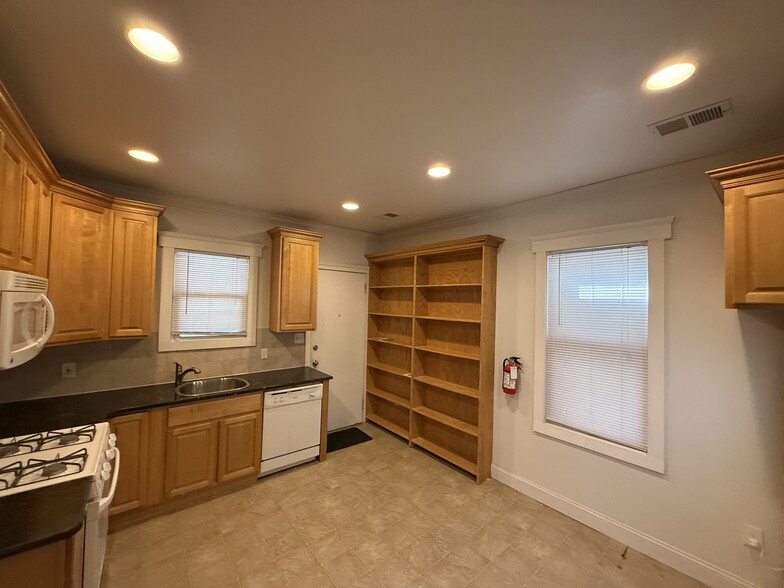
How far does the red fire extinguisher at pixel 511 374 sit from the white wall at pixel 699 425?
1.86 ft

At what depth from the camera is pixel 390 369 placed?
430cm

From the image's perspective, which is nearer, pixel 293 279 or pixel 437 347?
pixel 293 279

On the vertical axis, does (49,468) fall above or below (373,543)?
above

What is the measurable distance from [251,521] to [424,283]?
2.83 m

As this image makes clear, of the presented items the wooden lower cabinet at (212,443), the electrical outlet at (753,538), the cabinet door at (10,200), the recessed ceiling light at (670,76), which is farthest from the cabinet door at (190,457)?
the electrical outlet at (753,538)

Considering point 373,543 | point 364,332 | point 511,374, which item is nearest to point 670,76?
point 511,374

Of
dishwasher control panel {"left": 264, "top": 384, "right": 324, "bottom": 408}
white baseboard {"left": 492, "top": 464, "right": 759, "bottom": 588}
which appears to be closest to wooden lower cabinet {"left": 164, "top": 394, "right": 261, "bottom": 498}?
dishwasher control panel {"left": 264, "top": 384, "right": 324, "bottom": 408}

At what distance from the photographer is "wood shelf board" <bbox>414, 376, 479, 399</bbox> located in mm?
3254

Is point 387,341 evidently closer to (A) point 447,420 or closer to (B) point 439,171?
(A) point 447,420

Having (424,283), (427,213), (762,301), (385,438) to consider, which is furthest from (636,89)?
(385,438)

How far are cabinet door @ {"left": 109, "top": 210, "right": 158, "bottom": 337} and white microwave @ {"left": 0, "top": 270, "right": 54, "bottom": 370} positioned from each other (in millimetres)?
770

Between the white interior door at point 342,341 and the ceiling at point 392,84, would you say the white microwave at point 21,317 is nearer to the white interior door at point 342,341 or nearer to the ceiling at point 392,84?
the ceiling at point 392,84

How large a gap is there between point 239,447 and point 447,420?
205cm

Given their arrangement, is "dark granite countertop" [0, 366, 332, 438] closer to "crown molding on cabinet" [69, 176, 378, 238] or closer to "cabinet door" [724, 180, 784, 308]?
"crown molding on cabinet" [69, 176, 378, 238]
